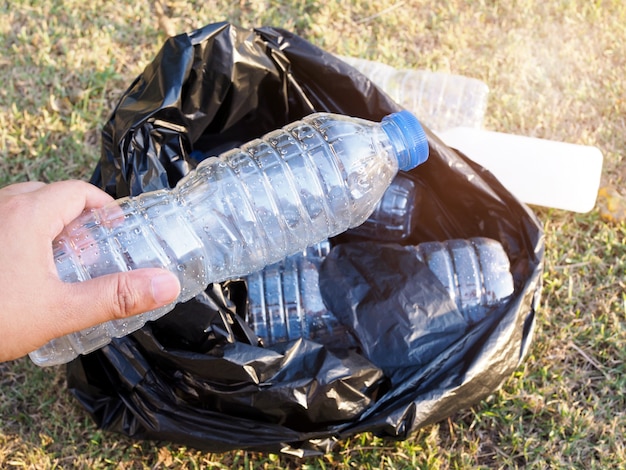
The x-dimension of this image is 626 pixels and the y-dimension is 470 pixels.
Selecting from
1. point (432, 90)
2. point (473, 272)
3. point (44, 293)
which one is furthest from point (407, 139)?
point (432, 90)

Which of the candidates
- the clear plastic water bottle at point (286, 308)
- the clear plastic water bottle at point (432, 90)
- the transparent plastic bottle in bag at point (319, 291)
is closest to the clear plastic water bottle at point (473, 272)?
the transparent plastic bottle in bag at point (319, 291)

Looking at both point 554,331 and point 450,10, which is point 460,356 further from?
point 450,10

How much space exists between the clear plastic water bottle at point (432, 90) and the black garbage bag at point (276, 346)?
2.18ft

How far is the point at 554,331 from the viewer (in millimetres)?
2289

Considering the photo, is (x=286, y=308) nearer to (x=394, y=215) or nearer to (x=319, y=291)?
(x=319, y=291)

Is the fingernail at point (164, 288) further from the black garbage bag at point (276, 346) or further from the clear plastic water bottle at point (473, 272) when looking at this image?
the clear plastic water bottle at point (473, 272)

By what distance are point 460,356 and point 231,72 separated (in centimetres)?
112

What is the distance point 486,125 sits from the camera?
278 centimetres

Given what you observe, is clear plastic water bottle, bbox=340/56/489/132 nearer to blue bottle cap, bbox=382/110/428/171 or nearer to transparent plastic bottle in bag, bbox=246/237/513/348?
transparent plastic bottle in bag, bbox=246/237/513/348

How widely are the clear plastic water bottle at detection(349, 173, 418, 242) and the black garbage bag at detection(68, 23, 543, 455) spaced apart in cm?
10

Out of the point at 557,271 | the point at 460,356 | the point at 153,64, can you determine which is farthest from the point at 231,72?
the point at 557,271

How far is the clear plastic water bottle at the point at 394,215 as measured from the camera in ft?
7.61

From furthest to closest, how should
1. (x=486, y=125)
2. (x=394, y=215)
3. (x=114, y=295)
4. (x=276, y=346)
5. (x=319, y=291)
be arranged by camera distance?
(x=486, y=125) < (x=394, y=215) < (x=319, y=291) < (x=276, y=346) < (x=114, y=295)

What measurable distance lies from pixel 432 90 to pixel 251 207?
126cm
